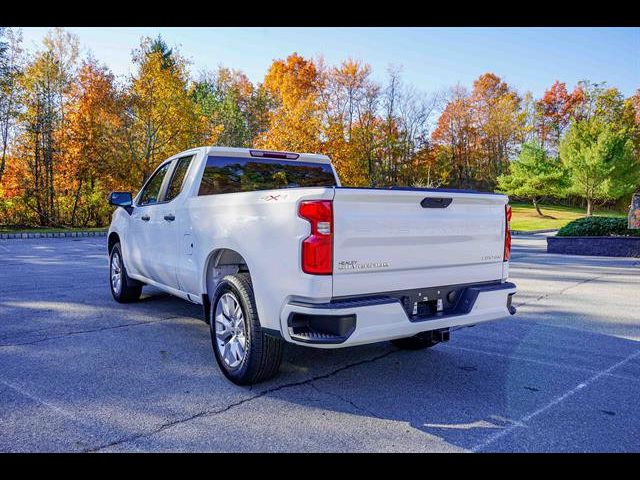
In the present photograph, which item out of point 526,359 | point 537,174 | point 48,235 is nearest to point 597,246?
point 526,359

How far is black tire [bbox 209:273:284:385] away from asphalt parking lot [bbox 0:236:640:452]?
12 centimetres

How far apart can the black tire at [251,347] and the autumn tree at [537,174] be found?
3888 cm

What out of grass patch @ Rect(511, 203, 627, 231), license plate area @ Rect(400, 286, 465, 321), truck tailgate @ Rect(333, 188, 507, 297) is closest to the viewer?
truck tailgate @ Rect(333, 188, 507, 297)

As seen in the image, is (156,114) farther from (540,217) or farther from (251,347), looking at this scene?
(540,217)

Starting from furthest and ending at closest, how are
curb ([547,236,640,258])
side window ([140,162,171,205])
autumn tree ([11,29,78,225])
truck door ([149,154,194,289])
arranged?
autumn tree ([11,29,78,225]) → curb ([547,236,640,258]) → side window ([140,162,171,205]) → truck door ([149,154,194,289])

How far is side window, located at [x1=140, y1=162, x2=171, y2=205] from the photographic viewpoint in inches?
230

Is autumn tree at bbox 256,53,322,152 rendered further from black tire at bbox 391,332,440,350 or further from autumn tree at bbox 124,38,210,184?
black tire at bbox 391,332,440,350

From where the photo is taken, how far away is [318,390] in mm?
3773

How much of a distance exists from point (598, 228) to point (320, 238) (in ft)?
51.3

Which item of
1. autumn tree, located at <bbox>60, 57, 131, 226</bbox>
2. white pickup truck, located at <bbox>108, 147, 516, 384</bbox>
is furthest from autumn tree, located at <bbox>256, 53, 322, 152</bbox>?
white pickup truck, located at <bbox>108, 147, 516, 384</bbox>

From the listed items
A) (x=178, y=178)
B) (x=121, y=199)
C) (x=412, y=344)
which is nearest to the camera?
(x=412, y=344)

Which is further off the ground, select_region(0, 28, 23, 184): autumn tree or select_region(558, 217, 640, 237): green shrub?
select_region(0, 28, 23, 184): autumn tree

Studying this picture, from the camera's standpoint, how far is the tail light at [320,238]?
3.15 m
